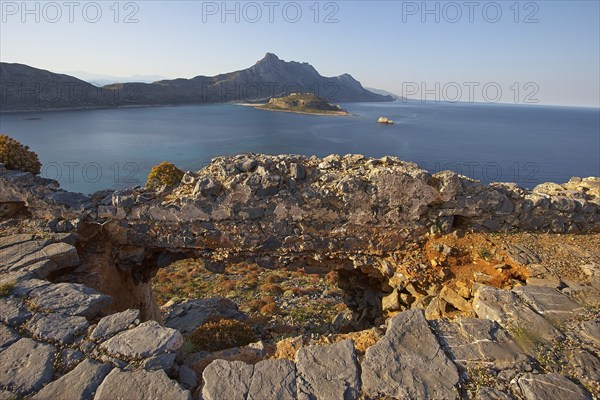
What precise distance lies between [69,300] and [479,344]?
20.5 ft

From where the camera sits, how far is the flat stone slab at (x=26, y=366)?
161 inches

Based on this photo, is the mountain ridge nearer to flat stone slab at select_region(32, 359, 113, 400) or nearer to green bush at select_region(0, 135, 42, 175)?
green bush at select_region(0, 135, 42, 175)

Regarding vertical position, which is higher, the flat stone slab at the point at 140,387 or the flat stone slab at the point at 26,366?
the flat stone slab at the point at 26,366

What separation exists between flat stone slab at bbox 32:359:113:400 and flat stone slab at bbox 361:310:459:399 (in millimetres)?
3256

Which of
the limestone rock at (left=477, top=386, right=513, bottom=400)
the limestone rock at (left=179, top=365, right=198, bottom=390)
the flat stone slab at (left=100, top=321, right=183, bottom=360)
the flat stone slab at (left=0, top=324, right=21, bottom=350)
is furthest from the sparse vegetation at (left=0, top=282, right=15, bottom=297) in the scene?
the limestone rock at (left=477, top=386, right=513, bottom=400)

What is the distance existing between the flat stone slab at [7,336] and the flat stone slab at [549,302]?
777 cm

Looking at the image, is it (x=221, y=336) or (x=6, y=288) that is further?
(x=221, y=336)

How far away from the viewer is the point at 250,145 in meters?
73.6

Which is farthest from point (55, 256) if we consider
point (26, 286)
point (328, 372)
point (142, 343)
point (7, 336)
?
point (328, 372)

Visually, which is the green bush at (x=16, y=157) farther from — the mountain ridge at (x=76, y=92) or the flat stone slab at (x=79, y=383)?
the mountain ridge at (x=76, y=92)

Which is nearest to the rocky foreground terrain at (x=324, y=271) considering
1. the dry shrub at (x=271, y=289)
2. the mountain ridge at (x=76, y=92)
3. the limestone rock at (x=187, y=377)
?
the limestone rock at (x=187, y=377)

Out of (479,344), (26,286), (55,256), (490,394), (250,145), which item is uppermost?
(250,145)

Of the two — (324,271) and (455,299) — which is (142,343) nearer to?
(324,271)

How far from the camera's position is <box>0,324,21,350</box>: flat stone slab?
464 centimetres
